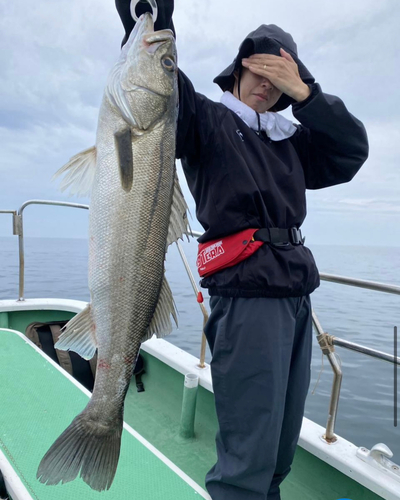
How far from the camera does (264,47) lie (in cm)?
222

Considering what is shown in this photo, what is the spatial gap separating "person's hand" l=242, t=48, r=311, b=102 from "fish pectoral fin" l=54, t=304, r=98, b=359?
1.47m

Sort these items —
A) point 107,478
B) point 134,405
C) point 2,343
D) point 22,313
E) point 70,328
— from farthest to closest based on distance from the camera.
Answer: point 22,313 < point 134,405 < point 2,343 < point 70,328 < point 107,478

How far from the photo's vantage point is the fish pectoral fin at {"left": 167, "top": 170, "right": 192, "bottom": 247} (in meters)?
1.71

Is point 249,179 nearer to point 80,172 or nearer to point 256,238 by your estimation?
point 256,238

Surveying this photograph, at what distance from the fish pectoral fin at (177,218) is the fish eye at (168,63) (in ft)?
1.51

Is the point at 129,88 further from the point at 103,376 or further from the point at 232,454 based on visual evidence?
the point at 232,454

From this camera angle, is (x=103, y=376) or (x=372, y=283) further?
→ (x=372, y=283)

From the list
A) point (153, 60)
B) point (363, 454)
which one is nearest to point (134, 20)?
point (153, 60)

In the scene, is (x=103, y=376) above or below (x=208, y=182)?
below

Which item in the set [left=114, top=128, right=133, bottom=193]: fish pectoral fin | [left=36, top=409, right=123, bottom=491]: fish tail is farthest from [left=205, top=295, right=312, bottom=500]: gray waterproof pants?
[left=114, top=128, right=133, bottom=193]: fish pectoral fin

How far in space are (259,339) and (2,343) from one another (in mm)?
2793

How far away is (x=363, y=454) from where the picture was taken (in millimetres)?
2430

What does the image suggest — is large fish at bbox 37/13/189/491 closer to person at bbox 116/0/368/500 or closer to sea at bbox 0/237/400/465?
person at bbox 116/0/368/500

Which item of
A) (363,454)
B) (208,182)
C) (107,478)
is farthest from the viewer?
(363,454)
